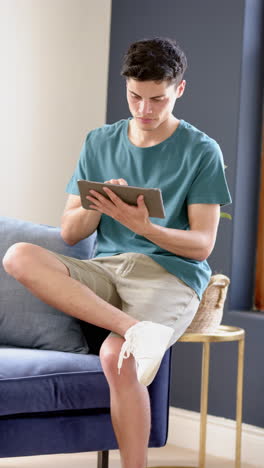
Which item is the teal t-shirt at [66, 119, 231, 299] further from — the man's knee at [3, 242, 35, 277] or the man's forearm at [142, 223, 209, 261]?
the man's knee at [3, 242, 35, 277]

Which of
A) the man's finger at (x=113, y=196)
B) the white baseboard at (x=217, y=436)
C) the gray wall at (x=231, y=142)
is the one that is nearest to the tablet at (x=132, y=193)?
the man's finger at (x=113, y=196)

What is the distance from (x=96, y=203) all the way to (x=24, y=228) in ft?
1.77

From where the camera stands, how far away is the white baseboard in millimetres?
A: 3016

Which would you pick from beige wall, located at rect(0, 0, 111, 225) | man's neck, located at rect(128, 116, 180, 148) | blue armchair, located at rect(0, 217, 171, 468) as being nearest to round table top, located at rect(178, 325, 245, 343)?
blue armchair, located at rect(0, 217, 171, 468)

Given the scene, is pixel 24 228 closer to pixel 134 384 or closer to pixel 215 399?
pixel 134 384

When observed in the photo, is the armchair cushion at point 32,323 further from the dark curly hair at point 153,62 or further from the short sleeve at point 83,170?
the dark curly hair at point 153,62

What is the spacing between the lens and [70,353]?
235cm

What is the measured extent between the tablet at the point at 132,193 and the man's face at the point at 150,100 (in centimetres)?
33

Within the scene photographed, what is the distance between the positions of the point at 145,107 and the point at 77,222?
0.44 meters

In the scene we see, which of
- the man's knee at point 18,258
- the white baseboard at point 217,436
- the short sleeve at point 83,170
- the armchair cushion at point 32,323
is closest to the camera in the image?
the man's knee at point 18,258

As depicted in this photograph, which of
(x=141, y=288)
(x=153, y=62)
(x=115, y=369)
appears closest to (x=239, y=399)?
(x=141, y=288)

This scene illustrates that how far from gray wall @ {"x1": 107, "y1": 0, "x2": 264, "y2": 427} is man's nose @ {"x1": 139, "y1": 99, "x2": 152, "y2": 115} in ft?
3.03

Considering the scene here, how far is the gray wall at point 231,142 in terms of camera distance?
10.3ft

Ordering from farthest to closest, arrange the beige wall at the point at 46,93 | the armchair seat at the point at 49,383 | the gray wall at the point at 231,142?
1. the beige wall at the point at 46,93
2. the gray wall at the point at 231,142
3. the armchair seat at the point at 49,383
